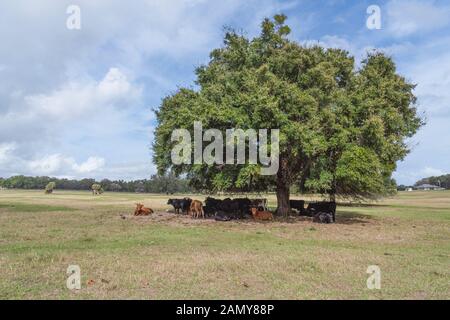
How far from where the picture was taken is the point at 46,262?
1130 cm

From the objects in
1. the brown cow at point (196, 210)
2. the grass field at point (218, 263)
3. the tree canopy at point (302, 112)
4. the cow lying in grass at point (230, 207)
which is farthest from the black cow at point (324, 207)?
the grass field at point (218, 263)

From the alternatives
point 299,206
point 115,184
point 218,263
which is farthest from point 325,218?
point 115,184

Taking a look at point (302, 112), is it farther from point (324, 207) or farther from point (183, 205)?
point (183, 205)

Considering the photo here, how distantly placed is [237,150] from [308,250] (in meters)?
10.4

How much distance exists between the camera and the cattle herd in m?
26.2

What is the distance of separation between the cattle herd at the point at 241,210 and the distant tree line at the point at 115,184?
86.8 meters

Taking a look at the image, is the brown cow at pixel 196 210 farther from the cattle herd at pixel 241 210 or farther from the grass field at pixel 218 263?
the grass field at pixel 218 263

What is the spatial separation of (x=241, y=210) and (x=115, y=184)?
136994mm

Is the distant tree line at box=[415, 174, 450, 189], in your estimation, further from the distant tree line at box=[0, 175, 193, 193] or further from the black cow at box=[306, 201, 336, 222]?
the black cow at box=[306, 201, 336, 222]

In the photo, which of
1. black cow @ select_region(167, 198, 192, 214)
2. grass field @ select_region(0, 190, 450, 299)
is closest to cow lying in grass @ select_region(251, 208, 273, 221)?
grass field @ select_region(0, 190, 450, 299)

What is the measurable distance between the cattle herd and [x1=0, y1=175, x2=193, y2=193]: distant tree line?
8683 cm
